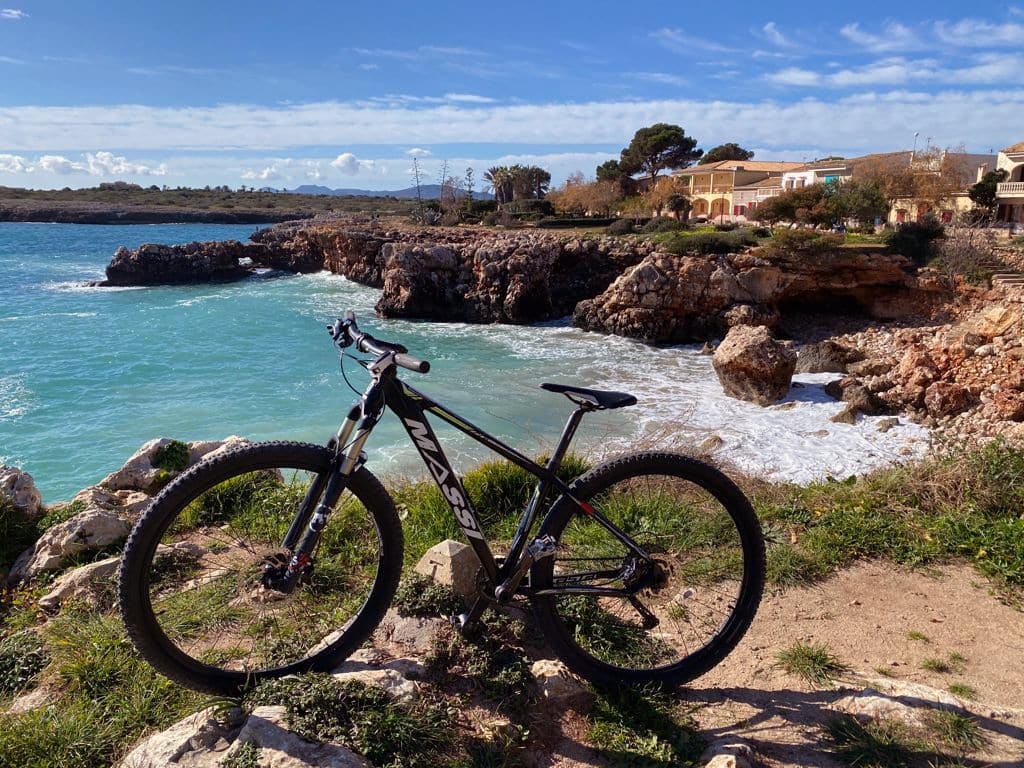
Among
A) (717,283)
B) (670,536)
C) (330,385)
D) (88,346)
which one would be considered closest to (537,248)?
(717,283)

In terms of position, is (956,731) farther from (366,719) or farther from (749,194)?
(749,194)

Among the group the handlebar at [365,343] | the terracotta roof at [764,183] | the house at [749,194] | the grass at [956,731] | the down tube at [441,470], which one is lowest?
the grass at [956,731]

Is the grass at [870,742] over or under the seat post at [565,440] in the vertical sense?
under

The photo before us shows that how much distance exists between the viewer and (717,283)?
26.2m

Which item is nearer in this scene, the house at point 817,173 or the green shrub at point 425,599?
the green shrub at point 425,599

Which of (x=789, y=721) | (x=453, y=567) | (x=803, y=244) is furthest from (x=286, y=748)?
(x=803, y=244)

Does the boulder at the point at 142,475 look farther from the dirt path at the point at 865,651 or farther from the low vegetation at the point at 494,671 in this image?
the dirt path at the point at 865,651

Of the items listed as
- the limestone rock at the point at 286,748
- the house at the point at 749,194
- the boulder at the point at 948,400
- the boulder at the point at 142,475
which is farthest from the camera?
the house at the point at 749,194

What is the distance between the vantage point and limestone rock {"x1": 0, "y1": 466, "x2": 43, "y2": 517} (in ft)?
17.0

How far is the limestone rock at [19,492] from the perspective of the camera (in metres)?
5.18

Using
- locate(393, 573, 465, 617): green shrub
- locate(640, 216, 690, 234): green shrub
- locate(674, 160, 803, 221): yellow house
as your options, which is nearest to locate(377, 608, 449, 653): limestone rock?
locate(393, 573, 465, 617): green shrub

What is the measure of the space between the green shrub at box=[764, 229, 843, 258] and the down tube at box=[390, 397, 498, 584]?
2745cm

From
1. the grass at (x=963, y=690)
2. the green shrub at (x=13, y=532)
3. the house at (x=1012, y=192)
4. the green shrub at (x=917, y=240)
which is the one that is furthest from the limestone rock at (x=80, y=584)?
the house at (x=1012, y=192)

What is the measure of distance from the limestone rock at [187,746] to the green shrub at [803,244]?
28.4 m
